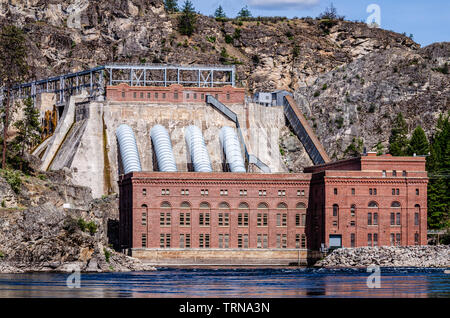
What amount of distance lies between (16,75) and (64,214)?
262ft

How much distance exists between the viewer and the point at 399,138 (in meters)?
192

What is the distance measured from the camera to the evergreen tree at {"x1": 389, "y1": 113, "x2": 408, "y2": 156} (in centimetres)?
18212

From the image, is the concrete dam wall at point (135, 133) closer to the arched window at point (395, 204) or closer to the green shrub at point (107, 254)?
the arched window at point (395, 204)

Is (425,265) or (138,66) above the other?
(138,66)

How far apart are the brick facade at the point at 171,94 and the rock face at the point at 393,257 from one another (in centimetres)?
5367

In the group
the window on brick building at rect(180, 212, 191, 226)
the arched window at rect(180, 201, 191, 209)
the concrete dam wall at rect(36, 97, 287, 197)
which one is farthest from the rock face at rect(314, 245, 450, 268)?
the concrete dam wall at rect(36, 97, 287, 197)

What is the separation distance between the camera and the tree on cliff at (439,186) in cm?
16638

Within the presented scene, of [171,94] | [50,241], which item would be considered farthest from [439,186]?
[50,241]

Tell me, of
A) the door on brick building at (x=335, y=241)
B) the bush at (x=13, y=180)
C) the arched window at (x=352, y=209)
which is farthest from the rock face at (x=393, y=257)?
the bush at (x=13, y=180)

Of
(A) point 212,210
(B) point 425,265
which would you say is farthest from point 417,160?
(A) point 212,210

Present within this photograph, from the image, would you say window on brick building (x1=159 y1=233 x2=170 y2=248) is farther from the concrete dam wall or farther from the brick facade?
the brick facade
